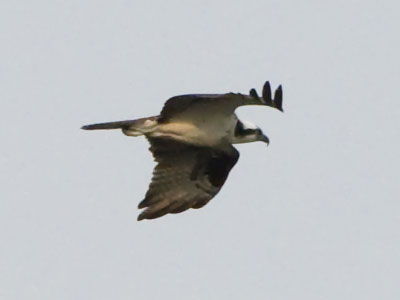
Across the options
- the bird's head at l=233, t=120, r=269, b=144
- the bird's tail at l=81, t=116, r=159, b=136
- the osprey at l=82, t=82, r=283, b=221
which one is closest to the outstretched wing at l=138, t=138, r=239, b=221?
the osprey at l=82, t=82, r=283, b=221

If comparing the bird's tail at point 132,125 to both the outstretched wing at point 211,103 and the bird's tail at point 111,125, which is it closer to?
the bird's tail at point 111,125

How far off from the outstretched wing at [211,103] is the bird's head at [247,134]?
0.48 m

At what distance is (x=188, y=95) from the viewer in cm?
1711

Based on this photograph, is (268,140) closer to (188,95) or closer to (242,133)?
(242,133)

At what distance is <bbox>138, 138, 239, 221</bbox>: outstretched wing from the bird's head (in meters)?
0.17

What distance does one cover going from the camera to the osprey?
57.7ft

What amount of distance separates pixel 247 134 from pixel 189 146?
63 cm

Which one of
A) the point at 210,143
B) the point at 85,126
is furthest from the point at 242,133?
the point at 85,126

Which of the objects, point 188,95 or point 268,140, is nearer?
point 188,95

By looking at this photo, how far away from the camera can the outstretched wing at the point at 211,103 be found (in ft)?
54.9

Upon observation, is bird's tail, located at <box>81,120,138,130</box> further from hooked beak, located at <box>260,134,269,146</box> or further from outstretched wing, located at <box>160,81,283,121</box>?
hooked beak, located at <box>260,134,269,146</box>

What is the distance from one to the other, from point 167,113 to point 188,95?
57 cm

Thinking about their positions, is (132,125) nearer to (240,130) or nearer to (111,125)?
(111,125)

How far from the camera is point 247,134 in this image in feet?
59.6
